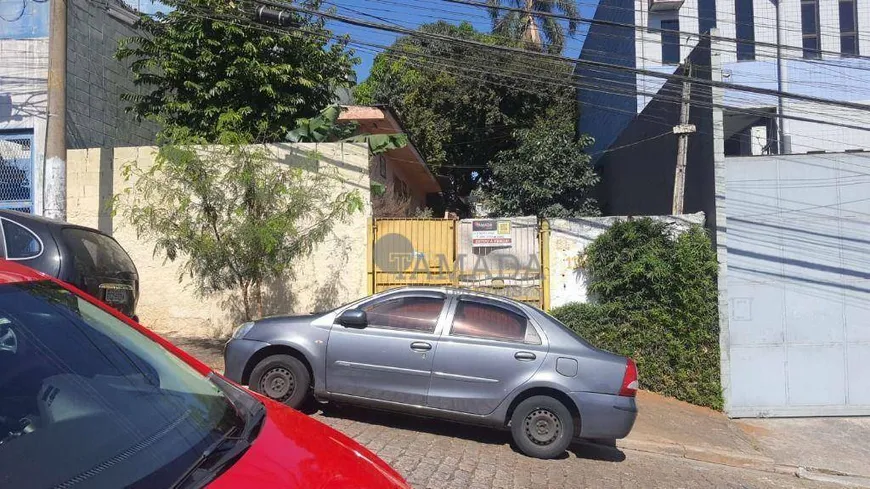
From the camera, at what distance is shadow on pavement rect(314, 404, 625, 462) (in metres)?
6.82

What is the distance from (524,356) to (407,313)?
4.16 ft

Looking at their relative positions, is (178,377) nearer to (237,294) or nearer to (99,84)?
(237,294)

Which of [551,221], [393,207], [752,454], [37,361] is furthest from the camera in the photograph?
[393,207]

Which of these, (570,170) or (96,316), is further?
(570,170)

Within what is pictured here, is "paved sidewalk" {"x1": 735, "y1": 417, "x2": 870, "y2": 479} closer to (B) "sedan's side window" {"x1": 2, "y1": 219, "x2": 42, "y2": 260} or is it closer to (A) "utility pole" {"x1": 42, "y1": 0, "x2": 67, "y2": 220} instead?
(B) "sedan's side window" {"x1": 2, "y1": 219, "x2": 42, "y2": 260}

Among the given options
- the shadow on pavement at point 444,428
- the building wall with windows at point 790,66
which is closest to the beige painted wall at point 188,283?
the shadow on pavement at point 444,428

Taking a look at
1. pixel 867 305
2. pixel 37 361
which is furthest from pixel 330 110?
pixel 37 361

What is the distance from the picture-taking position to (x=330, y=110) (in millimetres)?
12422

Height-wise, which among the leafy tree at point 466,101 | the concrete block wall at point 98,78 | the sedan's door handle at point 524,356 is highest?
the leafy tree at point 466,101

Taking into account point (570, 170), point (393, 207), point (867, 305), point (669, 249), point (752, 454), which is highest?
point (570, 170)

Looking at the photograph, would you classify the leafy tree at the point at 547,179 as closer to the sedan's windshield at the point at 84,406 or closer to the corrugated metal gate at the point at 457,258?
the corrugated metal gate at the point at 457,258

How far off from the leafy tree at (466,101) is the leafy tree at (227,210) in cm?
1505

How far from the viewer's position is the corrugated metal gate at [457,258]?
1046cm

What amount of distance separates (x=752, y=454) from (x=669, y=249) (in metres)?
3.17
